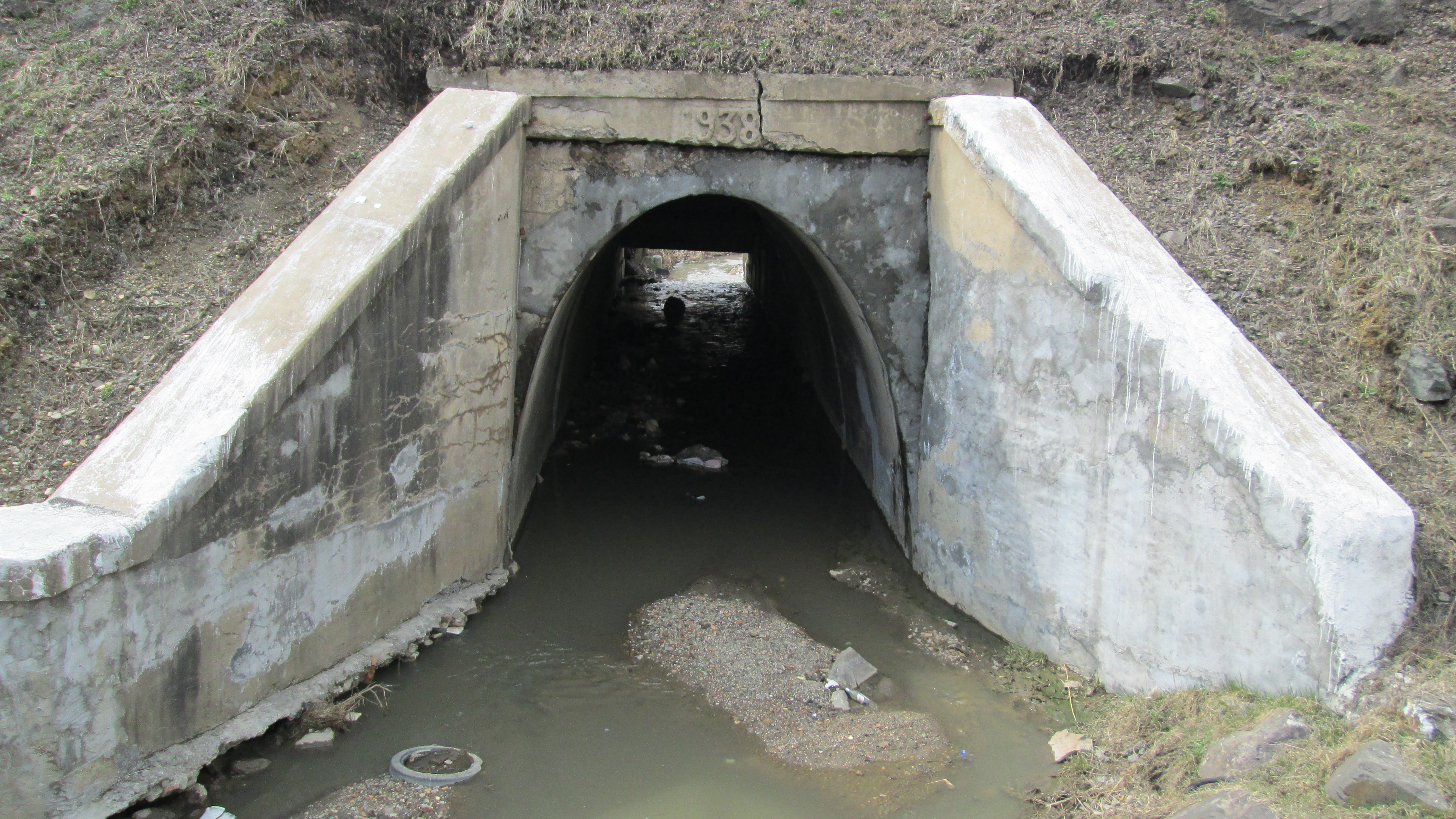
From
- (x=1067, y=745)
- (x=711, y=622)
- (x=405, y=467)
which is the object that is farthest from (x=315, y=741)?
(x=1067, y=745)

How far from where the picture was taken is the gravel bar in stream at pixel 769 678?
4.43 metres

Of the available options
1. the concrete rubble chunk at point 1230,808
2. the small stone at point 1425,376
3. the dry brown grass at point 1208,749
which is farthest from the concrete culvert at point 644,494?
the small stone at point 1425,376

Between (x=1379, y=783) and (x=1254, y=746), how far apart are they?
447 mm

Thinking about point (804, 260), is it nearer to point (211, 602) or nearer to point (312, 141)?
point (312, 141)

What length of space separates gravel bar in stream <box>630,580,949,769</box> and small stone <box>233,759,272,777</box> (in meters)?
2.05

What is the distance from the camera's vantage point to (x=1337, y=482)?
11.4 feet

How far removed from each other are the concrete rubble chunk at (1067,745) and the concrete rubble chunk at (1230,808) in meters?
0.90

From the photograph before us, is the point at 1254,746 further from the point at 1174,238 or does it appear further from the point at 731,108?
the point at 731,108

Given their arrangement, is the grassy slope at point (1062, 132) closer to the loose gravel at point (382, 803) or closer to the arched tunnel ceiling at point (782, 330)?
the arched tunnel ceiling at point (782, 330)

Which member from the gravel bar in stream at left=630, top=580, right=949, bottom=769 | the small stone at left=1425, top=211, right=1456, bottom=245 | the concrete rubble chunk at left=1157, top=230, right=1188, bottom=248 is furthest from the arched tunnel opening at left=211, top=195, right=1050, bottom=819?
the small stone at left=1425, top=211, right=1456, bottom=245

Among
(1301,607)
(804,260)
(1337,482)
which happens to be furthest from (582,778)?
(804,260)

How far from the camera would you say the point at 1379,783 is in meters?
2.96

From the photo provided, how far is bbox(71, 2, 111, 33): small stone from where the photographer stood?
6301 mm

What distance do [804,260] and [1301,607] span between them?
5.12 m
